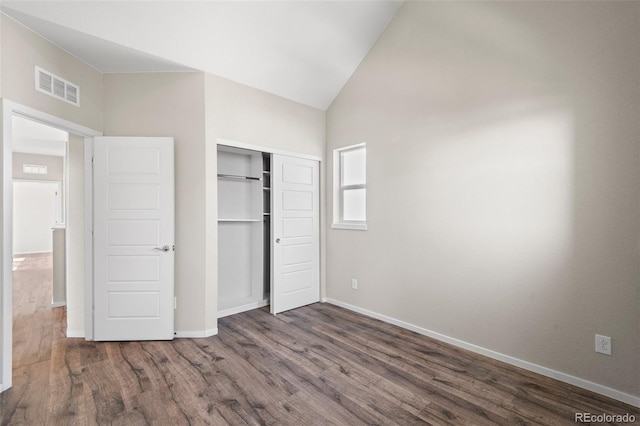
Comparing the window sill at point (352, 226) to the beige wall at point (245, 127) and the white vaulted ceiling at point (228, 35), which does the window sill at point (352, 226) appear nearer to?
the beige wall at point (245, 127)

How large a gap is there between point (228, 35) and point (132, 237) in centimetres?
233

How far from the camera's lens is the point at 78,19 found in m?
2.39

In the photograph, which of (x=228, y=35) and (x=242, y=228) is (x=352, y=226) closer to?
(x=242, y=228)

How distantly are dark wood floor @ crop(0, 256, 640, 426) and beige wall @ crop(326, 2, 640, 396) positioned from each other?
1.34 feet

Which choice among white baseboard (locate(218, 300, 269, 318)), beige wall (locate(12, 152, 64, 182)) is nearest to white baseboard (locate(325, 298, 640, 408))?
white baseboard (locate(218, 300, 269, 318))

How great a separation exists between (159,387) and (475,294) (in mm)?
2871

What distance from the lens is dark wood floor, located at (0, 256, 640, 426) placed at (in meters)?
1.93

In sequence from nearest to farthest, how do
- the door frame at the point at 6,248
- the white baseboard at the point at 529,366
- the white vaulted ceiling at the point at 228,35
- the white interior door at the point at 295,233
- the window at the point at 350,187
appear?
the white baseboard at the point at 529,366 → the door frame at the point at 6,248 → the white vaulted ceiling at the point at 228,35 → the white interior door at the point at 295,233 → the window at the point at 350,187

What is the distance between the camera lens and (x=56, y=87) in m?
2.65

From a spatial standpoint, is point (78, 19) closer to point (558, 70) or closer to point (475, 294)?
point (558, 70)

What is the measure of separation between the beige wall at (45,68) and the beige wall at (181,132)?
14 centimetres

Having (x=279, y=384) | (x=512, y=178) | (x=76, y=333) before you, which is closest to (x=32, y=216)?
(x=76, y=333)

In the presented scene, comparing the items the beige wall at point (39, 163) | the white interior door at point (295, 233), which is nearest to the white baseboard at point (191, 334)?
the white interior door at point (295, 233)

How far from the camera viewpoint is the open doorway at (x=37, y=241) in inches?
127
